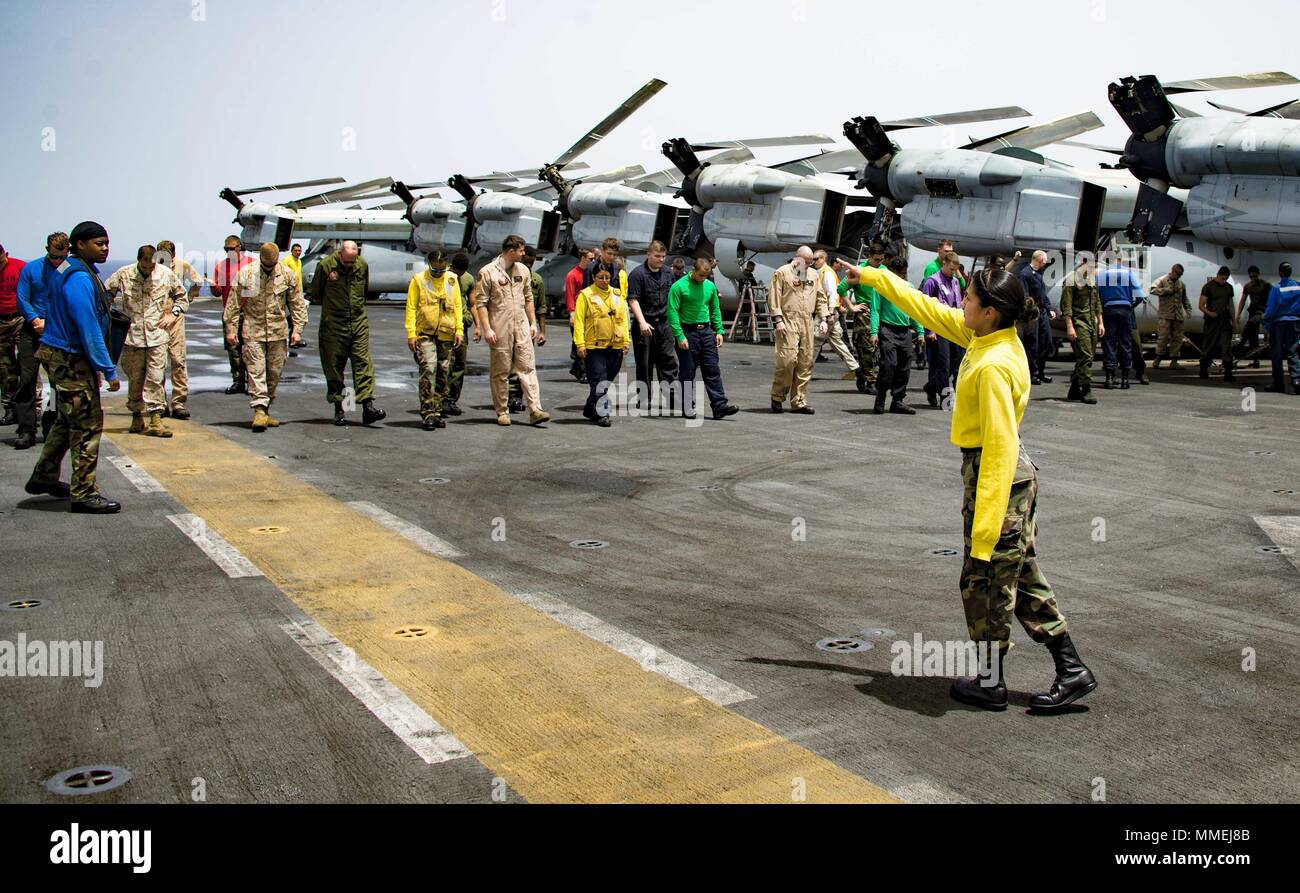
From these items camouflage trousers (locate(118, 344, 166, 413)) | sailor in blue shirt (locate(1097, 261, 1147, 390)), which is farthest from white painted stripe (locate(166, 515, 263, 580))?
sailor in blue shirt (locate(1097, 261, 1147, 390))

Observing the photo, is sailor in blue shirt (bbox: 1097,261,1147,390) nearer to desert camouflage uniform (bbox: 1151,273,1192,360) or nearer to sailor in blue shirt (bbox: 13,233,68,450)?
desert camouflage uniform (bbox: 1151,273,1192,360)

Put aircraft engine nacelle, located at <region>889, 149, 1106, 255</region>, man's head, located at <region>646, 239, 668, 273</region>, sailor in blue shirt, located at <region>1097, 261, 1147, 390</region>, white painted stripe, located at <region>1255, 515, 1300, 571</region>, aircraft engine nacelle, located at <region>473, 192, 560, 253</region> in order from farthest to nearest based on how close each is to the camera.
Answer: aircraft engine nacelle, located at <region>473, 192, 560, 253</region>, aircraft engine nacelle, located at <region>889, 149, 1106, 255</region>, sailor in blue shirt, located at <region>1097, 261, 1147, 390</region>, man's head, located at <region>646, 239, 668, 273</region>, white painted stripe, located at <region>1255, 515, 1300, 571</region>

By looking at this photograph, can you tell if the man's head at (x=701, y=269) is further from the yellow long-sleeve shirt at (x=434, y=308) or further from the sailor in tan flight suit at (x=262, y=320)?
the sailor in tan flight suit at (x=262, y=320)

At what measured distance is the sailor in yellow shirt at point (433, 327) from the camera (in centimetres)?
1234

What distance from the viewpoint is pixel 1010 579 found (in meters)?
4.38

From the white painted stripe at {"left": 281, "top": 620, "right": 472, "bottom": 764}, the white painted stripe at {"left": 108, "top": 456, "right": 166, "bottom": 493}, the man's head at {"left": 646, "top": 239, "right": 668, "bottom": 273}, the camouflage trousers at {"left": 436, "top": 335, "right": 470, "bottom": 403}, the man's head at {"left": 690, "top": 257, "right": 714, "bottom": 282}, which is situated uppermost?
the man's head at {"left": 646, "top": 239, "right": 668, "bottom": 273}

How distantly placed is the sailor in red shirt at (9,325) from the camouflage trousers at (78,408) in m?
3.94

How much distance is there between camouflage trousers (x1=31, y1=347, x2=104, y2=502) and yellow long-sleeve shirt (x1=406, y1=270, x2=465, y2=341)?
454 centimetres

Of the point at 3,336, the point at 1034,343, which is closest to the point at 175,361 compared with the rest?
the point at 3,336

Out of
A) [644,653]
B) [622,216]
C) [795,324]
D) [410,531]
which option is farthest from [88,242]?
[622,216]

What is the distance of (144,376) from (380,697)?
8421mm

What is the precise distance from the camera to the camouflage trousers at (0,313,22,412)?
11.6 m
